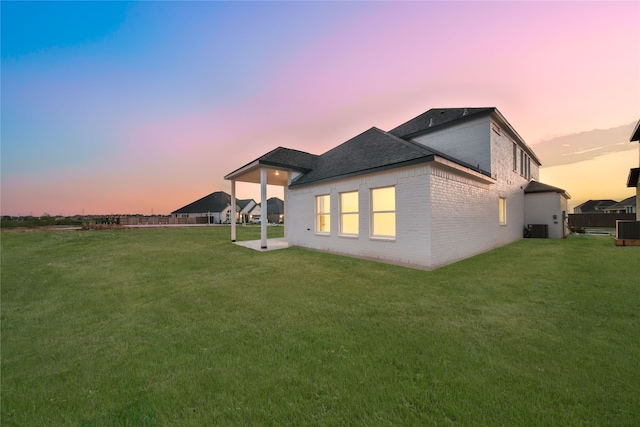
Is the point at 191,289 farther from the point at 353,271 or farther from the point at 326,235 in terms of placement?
the point at 326,235

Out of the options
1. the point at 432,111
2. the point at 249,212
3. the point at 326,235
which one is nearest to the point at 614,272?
the point at 326,235

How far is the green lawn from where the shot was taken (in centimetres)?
194

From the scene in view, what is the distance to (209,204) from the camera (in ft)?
161

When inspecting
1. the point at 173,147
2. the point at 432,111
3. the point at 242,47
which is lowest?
the point at 173,147

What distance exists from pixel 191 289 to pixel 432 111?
17.3 meters

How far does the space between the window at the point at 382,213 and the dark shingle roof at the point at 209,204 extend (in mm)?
45197

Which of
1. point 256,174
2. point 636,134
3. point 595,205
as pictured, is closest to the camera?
point 636,134

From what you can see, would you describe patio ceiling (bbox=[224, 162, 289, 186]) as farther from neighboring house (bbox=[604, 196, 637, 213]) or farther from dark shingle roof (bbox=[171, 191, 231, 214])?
neighboring house (bbox=[604, 196, 637, 213])

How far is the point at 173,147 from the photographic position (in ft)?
58.1

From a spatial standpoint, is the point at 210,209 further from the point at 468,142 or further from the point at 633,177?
the point at 633,177

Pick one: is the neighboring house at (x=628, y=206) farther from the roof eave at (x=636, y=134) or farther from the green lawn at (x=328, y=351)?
the green lawn at (x=328, y=351)

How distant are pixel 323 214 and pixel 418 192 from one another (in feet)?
16.2

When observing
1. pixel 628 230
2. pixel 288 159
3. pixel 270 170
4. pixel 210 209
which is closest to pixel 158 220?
pixel 210 209

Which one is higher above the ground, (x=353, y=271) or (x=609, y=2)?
(x=609, y=2)
